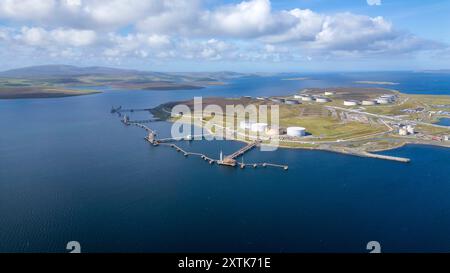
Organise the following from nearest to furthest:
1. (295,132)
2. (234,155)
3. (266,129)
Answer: (234,155)
(295,132)
(266,129)

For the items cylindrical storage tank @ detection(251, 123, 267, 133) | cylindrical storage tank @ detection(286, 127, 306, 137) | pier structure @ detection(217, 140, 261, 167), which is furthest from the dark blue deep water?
cylindrical storage tank @ detection(251, 123, 267, 133)

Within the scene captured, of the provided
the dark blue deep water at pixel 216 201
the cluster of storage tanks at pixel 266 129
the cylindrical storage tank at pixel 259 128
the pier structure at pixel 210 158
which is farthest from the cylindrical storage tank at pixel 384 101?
the pier structure at pixel 210 158

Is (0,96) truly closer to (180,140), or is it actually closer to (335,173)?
(180,140)

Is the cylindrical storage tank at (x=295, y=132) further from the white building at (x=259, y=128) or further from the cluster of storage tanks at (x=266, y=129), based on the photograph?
the white building at (x=259, y=128)

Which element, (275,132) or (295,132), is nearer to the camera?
(295,132)

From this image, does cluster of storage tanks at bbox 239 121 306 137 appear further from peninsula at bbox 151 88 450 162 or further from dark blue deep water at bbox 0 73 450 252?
dark blue deep water at bbox 0 73 450 252

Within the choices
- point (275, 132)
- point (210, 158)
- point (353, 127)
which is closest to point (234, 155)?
point (210, 158)

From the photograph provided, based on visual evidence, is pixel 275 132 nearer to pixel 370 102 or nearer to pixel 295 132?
pixel 295 132

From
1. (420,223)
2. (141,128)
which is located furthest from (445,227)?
(141,128)
